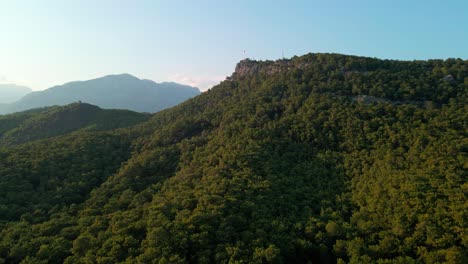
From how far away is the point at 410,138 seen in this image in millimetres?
61250

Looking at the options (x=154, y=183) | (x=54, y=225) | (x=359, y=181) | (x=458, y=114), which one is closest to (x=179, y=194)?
(x=154, y=183)

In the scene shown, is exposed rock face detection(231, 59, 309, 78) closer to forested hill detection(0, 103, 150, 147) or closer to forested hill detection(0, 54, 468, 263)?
forested hill detection(0, 54, 468, 263)

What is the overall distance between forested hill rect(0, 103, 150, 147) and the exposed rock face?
35.0m

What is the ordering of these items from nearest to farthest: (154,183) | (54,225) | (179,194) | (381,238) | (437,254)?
(437,254), (381,238), (54,225), (179,194), (154,183)

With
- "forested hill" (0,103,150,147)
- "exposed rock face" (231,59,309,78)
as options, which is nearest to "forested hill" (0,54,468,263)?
"exposed rock face" (231,59,309,78)

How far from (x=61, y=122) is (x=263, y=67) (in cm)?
6898

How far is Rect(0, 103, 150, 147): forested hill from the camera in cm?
10506

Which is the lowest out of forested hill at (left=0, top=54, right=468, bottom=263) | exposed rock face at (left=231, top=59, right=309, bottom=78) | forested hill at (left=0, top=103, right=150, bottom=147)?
forested hill at (left=0, top=54, right=468, bottom=263)

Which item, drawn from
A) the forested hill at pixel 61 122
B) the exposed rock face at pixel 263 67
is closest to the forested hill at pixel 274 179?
the exposed rock face at pixel 263 67

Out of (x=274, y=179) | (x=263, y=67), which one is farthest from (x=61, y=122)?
(x=274, y=179)

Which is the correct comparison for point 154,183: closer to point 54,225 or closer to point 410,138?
point 54,225

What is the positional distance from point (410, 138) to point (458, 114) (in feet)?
39.4

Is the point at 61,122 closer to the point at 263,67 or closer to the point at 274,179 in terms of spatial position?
the point at 263,67

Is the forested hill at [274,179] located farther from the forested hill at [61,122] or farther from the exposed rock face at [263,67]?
the forested hill at [61,122]
